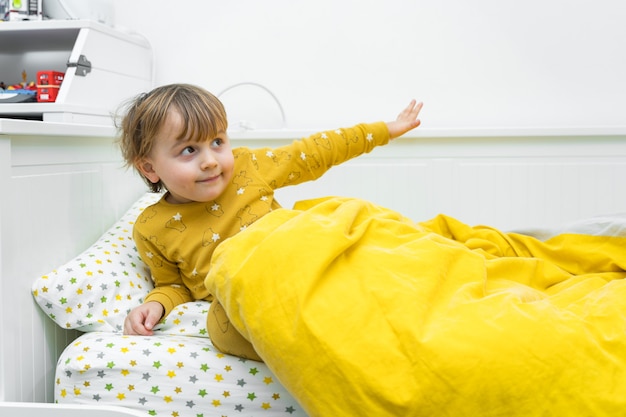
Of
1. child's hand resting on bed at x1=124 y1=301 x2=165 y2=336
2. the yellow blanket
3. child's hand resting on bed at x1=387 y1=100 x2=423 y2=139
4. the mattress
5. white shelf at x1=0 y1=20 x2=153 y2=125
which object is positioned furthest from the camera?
white shelf at x1=0 y1=20 x2=153 y2=125

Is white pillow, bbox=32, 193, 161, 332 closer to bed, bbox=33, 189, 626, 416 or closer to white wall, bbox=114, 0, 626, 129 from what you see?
bed, bbox=33, 189, 626, 416

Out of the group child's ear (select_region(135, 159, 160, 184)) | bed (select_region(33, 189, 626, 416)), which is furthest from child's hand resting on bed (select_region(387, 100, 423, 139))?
child's ear (select_region(135, 159, 160, 184))

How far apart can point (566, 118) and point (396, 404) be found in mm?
1276

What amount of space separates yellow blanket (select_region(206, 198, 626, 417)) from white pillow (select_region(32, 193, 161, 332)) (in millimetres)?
300

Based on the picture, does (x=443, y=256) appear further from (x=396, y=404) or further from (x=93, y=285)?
(x=93, y=285)

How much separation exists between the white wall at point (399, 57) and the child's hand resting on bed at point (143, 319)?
909 millimetres

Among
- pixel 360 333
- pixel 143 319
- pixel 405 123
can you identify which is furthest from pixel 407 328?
pixel 405 123

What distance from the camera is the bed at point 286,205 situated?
0.94 m

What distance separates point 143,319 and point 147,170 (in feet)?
0.87

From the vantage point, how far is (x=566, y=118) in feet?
6.01

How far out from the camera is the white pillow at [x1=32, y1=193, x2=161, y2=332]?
1089mm

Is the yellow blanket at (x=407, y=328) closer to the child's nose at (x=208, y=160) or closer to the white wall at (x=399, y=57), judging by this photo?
the child's nose at (x=208, y=160)

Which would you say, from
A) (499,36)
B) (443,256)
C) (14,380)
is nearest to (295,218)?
(443,256)

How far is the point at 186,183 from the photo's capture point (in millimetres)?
1155
